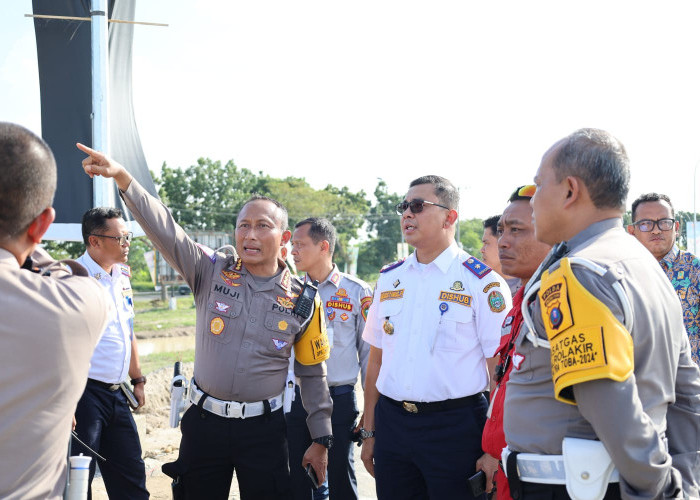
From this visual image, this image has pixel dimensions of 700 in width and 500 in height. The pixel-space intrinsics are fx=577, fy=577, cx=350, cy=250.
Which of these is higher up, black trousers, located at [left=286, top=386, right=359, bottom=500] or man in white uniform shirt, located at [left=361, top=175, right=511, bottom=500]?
man in white uniform shirt, located at [left=361, top=175, right=511, bottom=500]

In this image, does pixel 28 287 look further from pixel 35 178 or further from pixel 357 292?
pixel 357 292

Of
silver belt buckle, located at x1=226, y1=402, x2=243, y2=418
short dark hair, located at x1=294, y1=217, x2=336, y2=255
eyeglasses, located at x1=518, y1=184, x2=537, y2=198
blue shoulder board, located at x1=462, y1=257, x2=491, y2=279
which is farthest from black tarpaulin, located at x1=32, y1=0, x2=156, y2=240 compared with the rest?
eyeglasses, located at x1=518, y1=184, x2=537, y2=198

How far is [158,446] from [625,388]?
5626 mm

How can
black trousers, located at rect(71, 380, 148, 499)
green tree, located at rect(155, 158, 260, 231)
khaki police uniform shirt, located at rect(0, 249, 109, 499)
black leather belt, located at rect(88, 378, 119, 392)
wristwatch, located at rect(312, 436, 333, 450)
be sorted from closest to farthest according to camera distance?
khaki police uniform shirt, located at rect(0, 249, 109, 499) < wristwatch, located at rect(312, 436, 333, 450) < black trousers, located at rect(71, 380, 148, 499) < black leather belt, located at rect(88, 378, 119, 392) < green tree, located at rect(155, 158, 260, 231)

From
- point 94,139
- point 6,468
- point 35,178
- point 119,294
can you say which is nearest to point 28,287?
point 35,178

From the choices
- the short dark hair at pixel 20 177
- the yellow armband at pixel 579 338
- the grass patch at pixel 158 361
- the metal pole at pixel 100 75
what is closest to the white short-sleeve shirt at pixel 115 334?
the metal pole at pixel 100 75

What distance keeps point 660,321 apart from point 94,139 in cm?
519

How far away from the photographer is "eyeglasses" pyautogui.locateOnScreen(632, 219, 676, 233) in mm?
4918

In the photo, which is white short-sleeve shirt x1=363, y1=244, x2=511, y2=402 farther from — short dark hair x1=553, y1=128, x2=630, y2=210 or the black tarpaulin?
the black tarpaulin

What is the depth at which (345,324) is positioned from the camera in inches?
194

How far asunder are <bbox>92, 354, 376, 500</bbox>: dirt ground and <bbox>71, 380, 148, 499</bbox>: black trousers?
0.82 meters

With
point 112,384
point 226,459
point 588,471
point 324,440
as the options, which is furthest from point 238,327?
Result: point 588,471

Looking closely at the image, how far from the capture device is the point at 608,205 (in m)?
2.01

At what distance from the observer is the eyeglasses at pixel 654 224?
16.1ft
